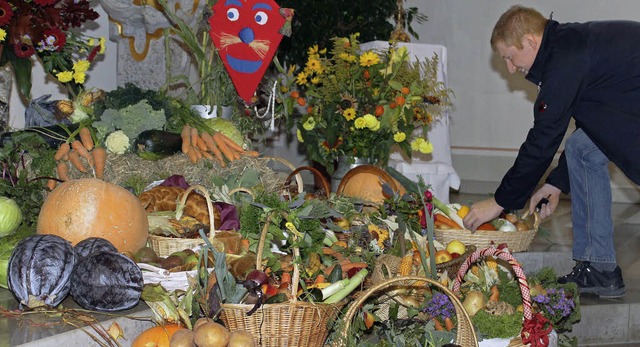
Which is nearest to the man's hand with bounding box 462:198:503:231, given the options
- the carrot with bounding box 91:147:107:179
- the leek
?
the leek

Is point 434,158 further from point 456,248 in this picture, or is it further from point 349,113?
point 456,248

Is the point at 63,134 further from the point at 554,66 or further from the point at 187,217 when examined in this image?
the point at 554,66

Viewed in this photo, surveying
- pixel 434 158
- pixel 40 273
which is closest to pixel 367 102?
pixel 434 158

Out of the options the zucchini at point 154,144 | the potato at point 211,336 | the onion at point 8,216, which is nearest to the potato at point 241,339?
the potato at point 211,336

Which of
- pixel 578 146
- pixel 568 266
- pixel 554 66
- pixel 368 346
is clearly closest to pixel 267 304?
pixel 368 346

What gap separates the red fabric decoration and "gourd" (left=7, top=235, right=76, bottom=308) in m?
1.66

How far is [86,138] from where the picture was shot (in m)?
4.45

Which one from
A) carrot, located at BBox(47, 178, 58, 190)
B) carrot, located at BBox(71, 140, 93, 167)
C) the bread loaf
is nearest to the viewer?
the bread loaf

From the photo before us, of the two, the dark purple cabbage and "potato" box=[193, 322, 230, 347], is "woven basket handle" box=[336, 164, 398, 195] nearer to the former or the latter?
the dark purple cabbage

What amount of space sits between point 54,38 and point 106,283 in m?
2.18

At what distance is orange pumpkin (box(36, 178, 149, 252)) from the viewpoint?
134 inches

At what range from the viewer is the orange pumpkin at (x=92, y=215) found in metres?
3.41

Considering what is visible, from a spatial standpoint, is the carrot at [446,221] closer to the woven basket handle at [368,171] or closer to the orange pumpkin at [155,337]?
the woven basket handle at [368,171]

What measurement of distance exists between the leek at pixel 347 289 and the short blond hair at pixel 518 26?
140 cm
